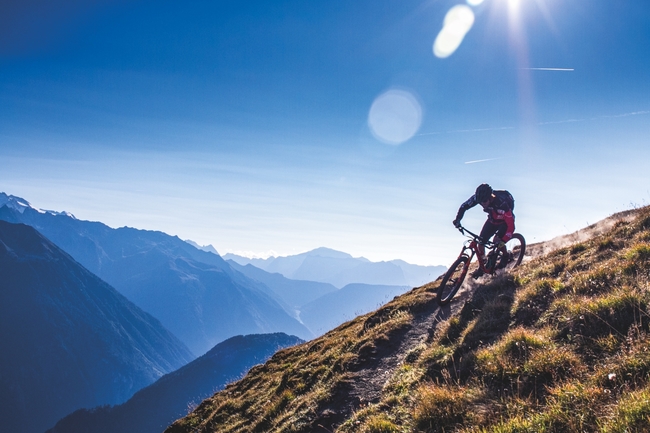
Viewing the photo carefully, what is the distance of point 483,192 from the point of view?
14.6 metres

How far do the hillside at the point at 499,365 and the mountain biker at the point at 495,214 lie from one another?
4.64 ft

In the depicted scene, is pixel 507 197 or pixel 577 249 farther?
pixel 507 197

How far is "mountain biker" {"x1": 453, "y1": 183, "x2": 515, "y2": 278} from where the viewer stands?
14.7 m

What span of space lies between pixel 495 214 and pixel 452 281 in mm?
3528

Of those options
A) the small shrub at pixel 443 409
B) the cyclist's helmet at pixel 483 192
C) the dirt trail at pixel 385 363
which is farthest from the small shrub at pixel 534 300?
the cyclist's helmet at pixel 483 192

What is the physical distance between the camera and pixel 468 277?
53.0 ft

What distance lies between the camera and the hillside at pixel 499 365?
17.6 ft

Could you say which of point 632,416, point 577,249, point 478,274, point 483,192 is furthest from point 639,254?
point 632,416

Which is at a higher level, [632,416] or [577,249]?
[577,249]

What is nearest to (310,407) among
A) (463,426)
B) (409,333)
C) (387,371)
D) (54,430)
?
Answer: (387,371)

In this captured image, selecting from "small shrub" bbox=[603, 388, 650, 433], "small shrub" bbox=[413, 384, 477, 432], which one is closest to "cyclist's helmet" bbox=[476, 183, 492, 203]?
"small shrub" bbox=[413, 384, 477, 432]

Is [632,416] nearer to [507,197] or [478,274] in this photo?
[478,274]

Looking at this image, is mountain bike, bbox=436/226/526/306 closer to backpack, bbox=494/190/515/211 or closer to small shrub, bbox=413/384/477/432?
backpack, bbox=494/190/515/211

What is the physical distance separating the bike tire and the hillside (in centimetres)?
51
